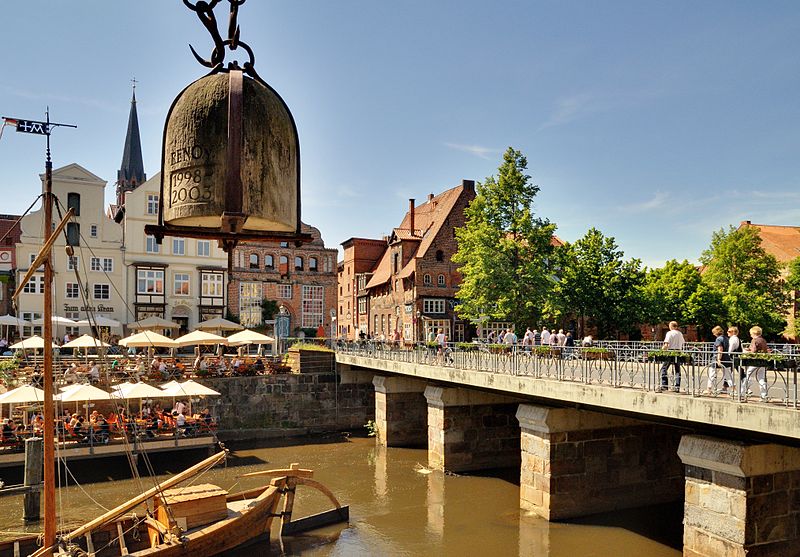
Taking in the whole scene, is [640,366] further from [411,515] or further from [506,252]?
[506,252]

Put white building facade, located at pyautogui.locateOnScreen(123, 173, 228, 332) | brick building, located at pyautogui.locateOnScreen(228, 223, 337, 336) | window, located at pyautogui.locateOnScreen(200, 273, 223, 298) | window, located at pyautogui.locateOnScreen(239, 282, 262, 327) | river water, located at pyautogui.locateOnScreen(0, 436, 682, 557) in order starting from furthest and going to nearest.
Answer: brick building, located at pyautogui.locateOnScreen(228, 223, 337, 336) < window, located at pyautogui.locateOnScreen(239, 282, 262, 327) < window, located at pyautogui.locateOnScreen(200, 273, 223, 298) < white building facade, located at pyautogui.locateOnScreen(123, 173, 228, 332) < river water, located at pyautogui.locateOnScreen(0, 436, 682, 557)

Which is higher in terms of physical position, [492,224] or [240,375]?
[492,224]

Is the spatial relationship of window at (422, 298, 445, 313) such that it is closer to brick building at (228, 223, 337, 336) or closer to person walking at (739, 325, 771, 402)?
brick building at (228, 223, 337, 336)

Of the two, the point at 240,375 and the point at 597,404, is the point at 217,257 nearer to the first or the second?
the point at 240,375

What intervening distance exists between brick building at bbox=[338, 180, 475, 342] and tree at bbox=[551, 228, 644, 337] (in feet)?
32.4

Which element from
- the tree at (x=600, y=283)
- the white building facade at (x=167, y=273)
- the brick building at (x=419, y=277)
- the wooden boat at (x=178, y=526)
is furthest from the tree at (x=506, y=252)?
the wooden boat at (x=178, y=526)

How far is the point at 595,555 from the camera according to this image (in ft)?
53.2

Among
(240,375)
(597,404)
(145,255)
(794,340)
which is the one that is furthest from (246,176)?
(794,340)

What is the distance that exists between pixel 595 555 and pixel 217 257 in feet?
119

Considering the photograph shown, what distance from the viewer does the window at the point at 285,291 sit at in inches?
2227

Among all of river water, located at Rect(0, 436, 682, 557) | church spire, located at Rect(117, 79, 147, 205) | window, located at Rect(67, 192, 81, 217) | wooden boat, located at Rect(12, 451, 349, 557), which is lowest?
river water, located at Rect(0, 436, 682, 557)

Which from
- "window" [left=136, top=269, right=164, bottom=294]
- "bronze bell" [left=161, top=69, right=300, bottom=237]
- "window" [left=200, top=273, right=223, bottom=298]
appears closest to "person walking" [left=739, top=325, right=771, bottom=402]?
"bronze bell" [left=161, top=69, right=300, bottom=237]

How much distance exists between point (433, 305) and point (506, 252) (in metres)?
15.2

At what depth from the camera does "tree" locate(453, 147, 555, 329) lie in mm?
34719
